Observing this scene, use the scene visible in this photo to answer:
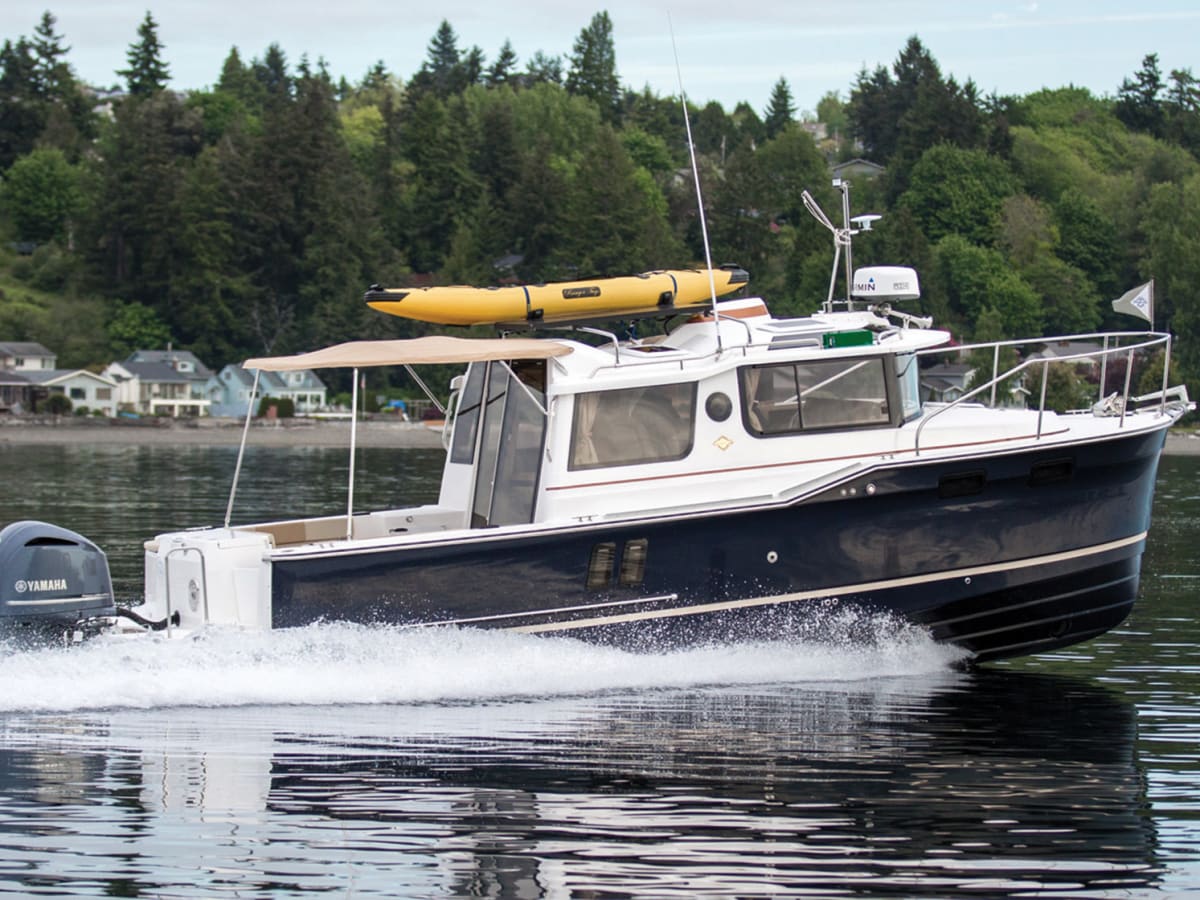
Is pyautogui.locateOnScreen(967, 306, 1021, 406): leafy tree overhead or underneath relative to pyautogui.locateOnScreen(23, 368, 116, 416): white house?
overhead

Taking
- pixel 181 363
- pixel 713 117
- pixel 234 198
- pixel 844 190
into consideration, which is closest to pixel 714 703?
pixel 844 190

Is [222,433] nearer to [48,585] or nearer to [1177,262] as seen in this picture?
[1177,262]

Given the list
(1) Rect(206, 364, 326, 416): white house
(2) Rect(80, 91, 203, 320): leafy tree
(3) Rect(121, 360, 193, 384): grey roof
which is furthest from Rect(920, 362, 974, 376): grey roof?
(2) Rect(80, 91, 203, 320): leafy tree

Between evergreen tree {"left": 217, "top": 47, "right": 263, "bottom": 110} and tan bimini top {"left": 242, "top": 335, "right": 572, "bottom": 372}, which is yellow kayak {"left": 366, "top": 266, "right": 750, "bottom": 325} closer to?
tan bimini top {"left": 242, "top": 335, "right": 572, "bottom": 372}

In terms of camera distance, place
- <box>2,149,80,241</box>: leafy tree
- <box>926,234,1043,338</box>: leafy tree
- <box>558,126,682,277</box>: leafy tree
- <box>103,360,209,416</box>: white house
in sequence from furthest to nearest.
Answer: <box>2,149,80,241</box>: leafy tree → <box>926,234,1043,338</box>: leafy tree → <box>558,126,682,277</box>: leafy tree → <box>103,360,209,416</box>: white house

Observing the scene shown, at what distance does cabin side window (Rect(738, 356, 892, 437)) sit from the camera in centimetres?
1236

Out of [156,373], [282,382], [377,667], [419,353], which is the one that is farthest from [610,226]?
[377,667]

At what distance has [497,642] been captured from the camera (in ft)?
38.8

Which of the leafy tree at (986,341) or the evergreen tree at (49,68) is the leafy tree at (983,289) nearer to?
the leafy tree at (986,341)

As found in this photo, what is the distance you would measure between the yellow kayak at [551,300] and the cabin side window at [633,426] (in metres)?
0.73

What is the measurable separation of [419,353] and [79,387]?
84.4 metres

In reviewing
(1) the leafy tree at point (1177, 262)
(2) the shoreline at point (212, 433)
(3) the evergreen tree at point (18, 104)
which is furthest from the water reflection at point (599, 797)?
(3) the evergreen tree at point (18, 104)

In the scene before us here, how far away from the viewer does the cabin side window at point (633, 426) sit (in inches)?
477

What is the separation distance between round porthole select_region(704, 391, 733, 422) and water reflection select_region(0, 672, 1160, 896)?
6.15ft
